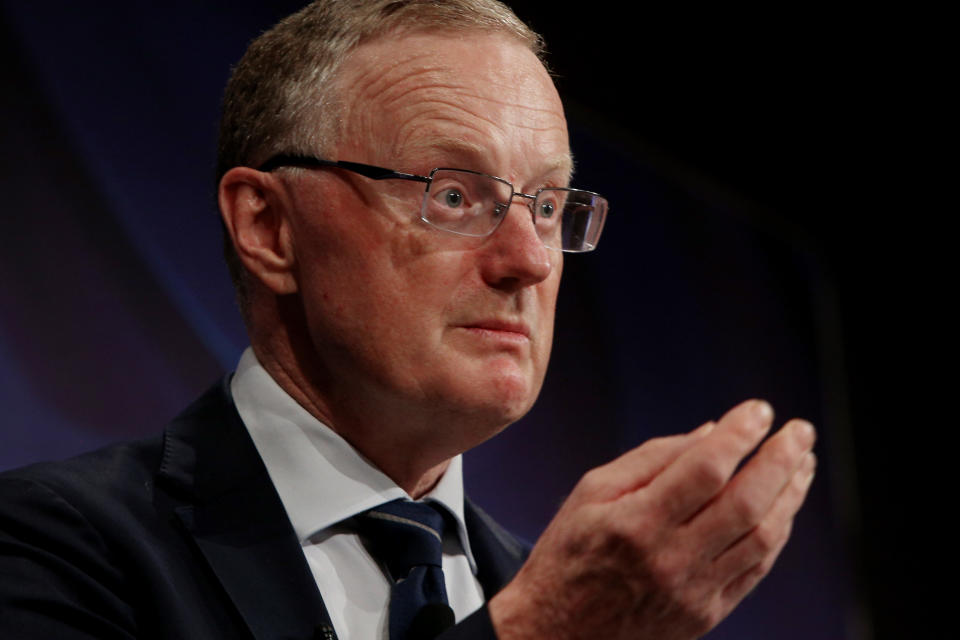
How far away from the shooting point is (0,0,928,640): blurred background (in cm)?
199

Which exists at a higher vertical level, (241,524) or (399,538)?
(241,524)

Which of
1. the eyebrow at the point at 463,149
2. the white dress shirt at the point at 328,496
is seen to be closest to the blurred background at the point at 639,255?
the white dress shirt at the point at 328,496

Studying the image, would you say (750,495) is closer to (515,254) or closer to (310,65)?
(515,254)

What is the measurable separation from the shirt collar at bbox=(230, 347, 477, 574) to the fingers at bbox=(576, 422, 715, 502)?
488mm

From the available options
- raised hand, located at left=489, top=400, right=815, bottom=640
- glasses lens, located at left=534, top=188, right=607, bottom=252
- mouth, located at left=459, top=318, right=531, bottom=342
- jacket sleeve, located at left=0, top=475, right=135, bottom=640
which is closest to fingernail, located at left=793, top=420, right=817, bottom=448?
raised hand, located at left=489, top=400, right=815, bottom=640

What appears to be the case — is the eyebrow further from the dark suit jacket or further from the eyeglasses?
the dark suit jacket

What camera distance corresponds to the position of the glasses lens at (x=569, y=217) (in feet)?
5.82

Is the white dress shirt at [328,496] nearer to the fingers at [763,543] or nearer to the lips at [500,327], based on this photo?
the lips at [500,327]

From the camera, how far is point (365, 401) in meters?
1.67

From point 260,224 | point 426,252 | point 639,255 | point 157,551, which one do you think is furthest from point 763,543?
point 639,255

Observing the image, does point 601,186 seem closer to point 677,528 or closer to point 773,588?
point 773,588

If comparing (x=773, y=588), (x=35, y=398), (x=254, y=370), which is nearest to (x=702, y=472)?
(x=254, y=370)

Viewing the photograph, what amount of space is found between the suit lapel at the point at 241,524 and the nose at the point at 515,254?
458mm

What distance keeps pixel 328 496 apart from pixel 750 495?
2.27 ft
